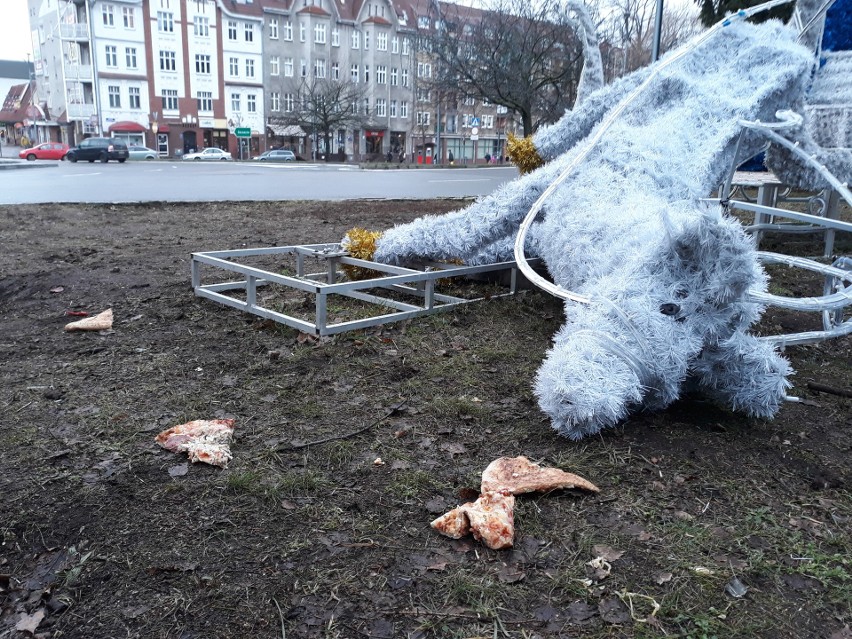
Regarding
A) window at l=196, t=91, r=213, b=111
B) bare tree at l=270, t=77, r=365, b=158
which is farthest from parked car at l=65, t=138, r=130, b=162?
window at l=196, t=91, r=213, b=111

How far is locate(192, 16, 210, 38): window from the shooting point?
5697 centimetres

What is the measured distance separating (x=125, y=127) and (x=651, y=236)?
57.6m

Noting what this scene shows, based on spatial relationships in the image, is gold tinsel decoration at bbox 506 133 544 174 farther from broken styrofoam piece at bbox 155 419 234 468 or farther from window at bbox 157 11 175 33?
window at bbox 157 11 175 33

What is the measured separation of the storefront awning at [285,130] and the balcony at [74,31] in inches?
586

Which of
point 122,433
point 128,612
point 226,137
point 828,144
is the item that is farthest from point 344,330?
point 226,137

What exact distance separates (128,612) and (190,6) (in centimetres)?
6213

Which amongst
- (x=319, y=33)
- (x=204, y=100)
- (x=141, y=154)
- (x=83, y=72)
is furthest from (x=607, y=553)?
(x=319, y=33)

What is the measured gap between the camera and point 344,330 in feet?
14.8

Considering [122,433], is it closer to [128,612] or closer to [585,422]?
[128,612]

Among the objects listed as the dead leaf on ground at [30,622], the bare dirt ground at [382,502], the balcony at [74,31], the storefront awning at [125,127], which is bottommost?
the dead leaf on ground at [30,622]

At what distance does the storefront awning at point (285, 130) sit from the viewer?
61.4m

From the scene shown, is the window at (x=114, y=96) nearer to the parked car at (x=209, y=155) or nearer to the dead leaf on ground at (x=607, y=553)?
the parked car at (x=209, y=155)

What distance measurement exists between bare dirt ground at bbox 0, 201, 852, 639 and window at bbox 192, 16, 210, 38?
59164 mm

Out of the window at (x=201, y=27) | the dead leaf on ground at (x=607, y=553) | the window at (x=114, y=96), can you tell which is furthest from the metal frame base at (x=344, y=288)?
the window at (x=201, y=27)
